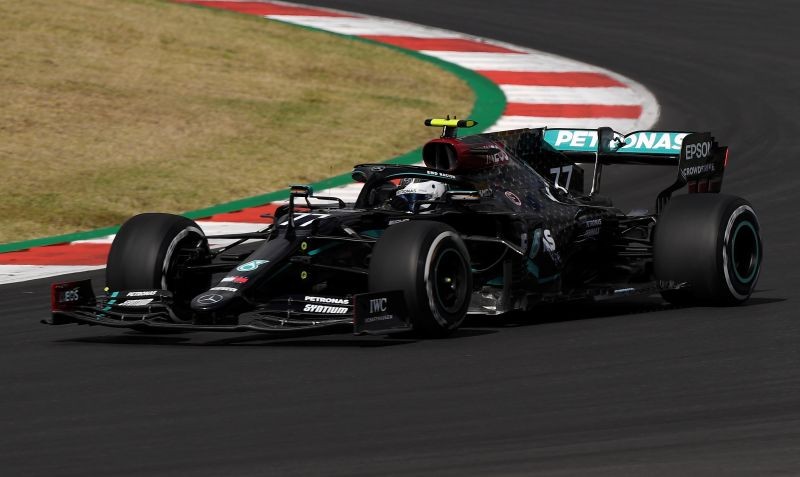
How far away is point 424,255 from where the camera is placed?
8680mm

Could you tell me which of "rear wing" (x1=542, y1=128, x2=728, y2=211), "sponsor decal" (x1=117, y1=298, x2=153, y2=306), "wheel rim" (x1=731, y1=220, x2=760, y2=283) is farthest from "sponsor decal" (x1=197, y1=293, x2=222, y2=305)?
"wheel rim" (x1=731, y1=220, x2=760, y2=283)

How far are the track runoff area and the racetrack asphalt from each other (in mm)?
896

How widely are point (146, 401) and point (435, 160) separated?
3012 mm

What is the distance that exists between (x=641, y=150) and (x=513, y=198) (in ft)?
5.84

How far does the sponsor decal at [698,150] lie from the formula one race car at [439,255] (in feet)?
0.06

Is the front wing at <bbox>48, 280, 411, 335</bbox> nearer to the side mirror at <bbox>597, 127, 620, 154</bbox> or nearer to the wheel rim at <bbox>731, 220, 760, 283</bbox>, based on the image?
the wheel rim at <bbox>731, 220, 760, 283</bbox>

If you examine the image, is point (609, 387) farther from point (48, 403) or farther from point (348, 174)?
point (348, 174)

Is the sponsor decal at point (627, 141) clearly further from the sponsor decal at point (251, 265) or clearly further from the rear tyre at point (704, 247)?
the sponsor decal at point (251, 265)

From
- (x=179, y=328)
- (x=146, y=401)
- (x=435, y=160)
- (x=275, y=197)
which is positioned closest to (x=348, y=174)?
(x=275, y=197)

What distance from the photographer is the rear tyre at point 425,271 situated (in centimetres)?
868

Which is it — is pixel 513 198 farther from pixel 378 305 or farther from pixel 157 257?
pixel 157 257

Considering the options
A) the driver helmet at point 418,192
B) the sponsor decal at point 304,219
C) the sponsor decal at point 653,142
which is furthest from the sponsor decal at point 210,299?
the sponsor decal at point 653,142

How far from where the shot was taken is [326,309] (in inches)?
354

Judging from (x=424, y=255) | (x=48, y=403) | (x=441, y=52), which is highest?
(x=441, y=52)
